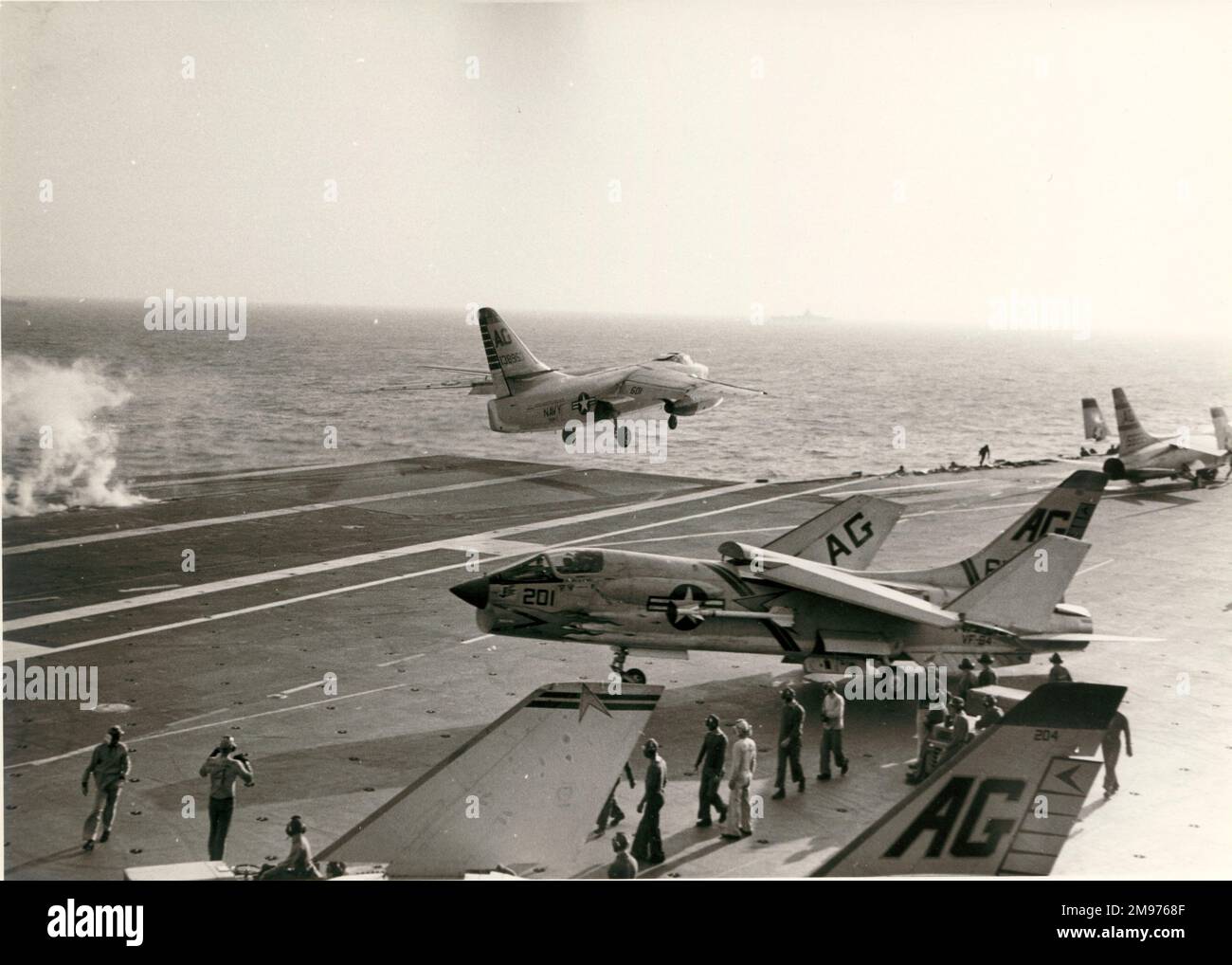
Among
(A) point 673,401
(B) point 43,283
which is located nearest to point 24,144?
(B) point 43,283

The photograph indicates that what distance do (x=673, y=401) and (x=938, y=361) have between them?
63.3 feet

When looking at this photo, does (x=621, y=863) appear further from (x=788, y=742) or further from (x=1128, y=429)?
(x=1128, y=429)

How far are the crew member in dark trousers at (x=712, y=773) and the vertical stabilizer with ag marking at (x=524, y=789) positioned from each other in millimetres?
4258

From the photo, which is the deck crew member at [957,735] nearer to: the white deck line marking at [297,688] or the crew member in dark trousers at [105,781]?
the white deck line marking at [297,688]

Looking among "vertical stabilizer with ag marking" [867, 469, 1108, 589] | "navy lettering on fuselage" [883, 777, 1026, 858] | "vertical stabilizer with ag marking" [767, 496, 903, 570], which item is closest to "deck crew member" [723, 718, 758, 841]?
"navy lettering on fuselage" [883, 777, 1026, 858]

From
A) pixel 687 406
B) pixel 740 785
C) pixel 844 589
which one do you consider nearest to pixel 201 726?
pixel 740 785

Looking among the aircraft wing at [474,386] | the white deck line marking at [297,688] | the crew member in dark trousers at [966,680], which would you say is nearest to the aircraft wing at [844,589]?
the crew member in dark trousers at [966,680]

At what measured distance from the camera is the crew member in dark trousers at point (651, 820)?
1414 cm

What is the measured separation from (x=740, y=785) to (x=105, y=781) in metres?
7.98

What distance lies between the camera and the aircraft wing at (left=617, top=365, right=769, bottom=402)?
24750 millimetres

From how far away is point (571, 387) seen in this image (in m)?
24.5
